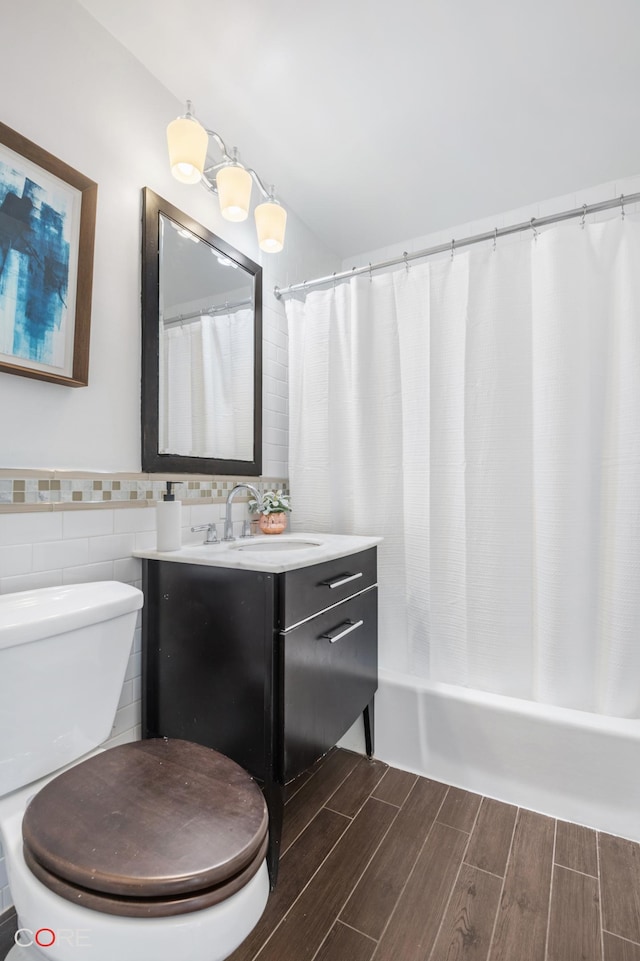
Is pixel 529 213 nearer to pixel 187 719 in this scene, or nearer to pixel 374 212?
pixel 374 212

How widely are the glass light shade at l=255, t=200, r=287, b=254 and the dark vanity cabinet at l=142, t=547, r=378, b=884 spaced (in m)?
1.21

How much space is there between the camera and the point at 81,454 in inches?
49.1

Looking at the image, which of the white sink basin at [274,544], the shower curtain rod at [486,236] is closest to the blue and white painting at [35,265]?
the white sink basin at [274,544]

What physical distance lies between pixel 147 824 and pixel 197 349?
53.5 inches

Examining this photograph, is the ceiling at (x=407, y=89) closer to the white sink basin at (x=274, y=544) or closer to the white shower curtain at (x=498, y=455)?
the white shower curtain at (x=498, y=455)

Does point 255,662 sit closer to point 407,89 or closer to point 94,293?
point 94,293

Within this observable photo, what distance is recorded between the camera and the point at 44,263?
3.74ft

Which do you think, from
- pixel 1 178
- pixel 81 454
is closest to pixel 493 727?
pixel 81 454

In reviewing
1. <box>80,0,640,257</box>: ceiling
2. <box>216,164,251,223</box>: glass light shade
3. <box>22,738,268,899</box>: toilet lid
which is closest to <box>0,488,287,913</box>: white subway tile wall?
<box>22,738,268,899</box>: toilet lid

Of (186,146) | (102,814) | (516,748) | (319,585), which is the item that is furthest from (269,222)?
(516,748)

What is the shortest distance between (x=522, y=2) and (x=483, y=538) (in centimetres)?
158

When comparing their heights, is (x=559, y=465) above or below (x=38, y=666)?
above

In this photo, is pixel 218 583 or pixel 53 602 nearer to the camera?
pixel 53 602

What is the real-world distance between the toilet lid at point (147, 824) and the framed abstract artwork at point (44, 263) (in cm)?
90
